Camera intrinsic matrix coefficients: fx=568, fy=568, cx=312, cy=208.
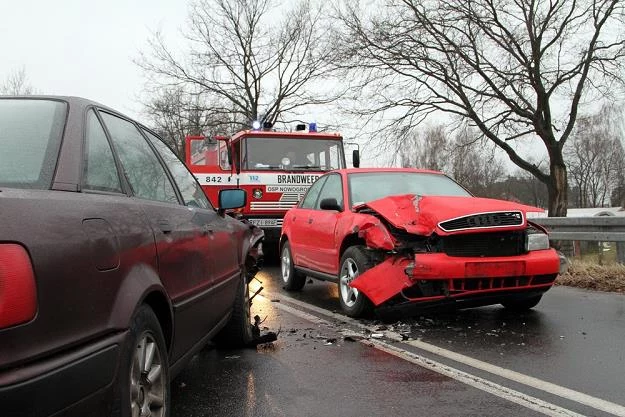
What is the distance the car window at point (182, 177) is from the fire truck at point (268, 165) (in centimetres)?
752

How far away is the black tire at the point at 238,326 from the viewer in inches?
185

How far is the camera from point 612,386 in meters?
3.70

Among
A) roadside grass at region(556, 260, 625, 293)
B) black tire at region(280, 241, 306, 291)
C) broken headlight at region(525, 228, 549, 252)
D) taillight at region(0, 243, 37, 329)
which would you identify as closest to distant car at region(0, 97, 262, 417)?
taillight at region(0, 243, 37, 329)

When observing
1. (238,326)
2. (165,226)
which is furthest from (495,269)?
(165,226)

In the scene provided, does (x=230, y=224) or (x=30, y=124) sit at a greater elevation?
(x=30, y=124)

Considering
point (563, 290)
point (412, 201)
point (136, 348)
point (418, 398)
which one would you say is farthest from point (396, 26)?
point (136, 348)

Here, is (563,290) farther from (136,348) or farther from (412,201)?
(136,348)

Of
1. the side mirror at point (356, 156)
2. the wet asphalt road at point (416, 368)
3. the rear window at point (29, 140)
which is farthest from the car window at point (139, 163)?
the side mirror at point (356, 156)

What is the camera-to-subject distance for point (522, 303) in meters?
6.24

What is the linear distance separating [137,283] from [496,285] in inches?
154

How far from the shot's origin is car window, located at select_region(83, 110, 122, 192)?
7.94 ft

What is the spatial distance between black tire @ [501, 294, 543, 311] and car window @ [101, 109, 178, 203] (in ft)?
13.5

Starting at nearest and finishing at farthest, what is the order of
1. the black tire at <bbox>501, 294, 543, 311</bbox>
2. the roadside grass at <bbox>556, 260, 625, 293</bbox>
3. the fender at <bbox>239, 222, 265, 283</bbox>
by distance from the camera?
1. the fender at <bbox>239, 222, 265, 283</bbox>
2. the black tire at <bbox>501, 294, 543, 311</bbox>
3. the roadside grass at <bbox>556, 260, 625, 293</bbox>

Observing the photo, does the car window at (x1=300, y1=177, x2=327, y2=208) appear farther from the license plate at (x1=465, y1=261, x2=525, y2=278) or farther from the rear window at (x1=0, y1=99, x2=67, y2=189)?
the rear window at (x1=0, y1=99, x2=67, y2=189)
